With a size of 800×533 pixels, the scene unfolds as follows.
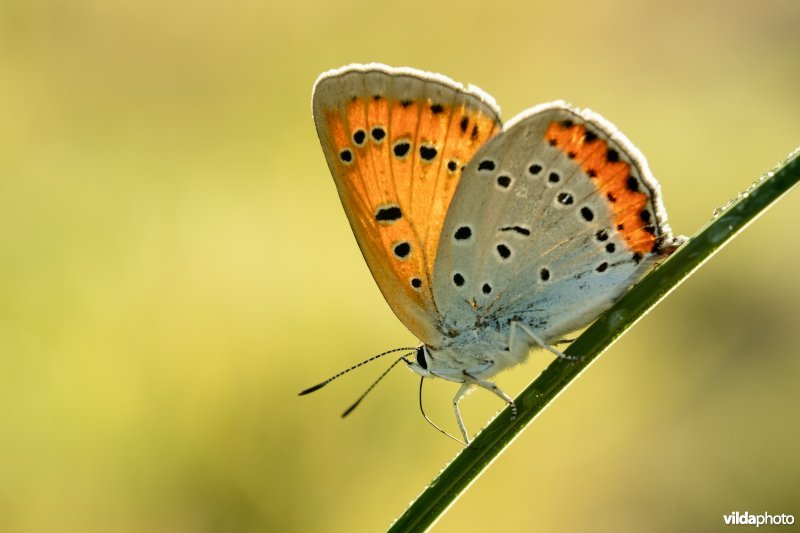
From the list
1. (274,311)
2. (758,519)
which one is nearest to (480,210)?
(274,311)

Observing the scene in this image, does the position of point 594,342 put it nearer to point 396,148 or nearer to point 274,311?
point 396,148

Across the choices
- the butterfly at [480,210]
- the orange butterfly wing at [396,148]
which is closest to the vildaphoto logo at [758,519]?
the butterfly at [480,210]

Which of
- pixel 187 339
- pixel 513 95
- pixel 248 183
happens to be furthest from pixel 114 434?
pixel 513 95

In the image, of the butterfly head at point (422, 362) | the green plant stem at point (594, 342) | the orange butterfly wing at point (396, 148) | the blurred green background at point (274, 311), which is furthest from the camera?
the blurred green background at point (274, 311)

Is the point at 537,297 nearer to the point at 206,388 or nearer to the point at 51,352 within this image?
the point at 206,388

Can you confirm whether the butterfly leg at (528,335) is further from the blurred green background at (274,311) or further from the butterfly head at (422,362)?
the blurred green background at (274,311)

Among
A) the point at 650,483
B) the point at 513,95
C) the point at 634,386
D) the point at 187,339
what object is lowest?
the point at 650,483

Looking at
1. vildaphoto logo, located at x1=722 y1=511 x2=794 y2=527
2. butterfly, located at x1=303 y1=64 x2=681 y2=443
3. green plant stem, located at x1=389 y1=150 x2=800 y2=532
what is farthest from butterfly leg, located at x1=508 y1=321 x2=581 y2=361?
vildaphoto logo, located at x1=722 y1=511 x2=794 y2=527
